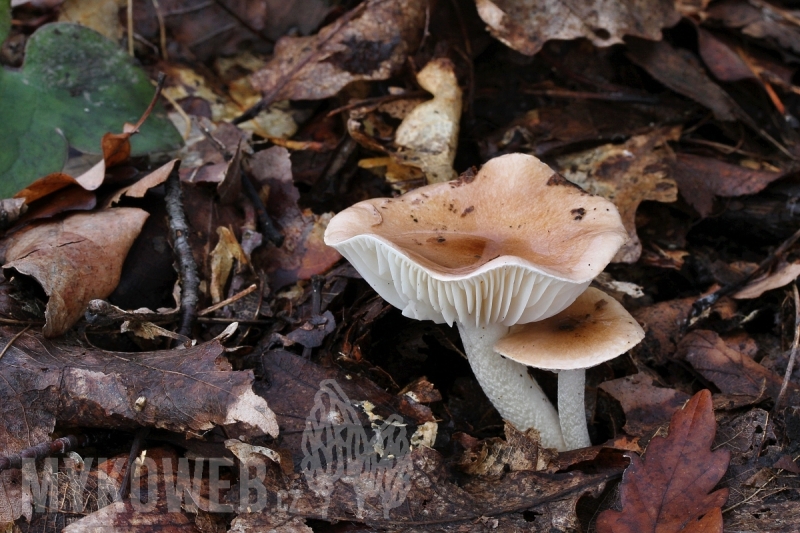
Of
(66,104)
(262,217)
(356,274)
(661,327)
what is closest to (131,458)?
(356,274)

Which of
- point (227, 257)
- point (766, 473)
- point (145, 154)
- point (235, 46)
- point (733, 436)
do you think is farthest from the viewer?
point (235, 46)

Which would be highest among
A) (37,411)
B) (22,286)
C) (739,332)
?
(22,286)

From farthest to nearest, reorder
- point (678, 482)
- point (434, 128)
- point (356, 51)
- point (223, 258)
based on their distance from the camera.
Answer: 1. point (356, 51)
2. point (434, 128)
3. point (223, 258)
4. point (678, 482)

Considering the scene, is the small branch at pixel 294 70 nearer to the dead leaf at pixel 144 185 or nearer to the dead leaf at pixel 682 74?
the dead leaf at pixel 144 185

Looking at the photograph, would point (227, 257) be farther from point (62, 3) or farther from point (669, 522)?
point (62, 3)

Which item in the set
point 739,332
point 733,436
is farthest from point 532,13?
point 733,436

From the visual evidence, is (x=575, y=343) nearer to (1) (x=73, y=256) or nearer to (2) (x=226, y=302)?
(2) (x=226, y=302)

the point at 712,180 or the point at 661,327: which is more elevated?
the point at 712,180
